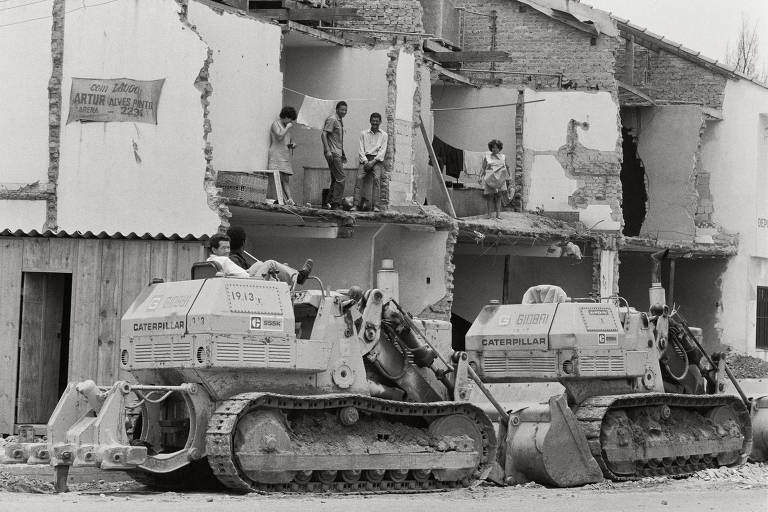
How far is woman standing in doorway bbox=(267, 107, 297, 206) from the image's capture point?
2406 cm

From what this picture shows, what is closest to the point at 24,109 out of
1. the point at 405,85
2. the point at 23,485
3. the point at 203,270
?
the point at 203,270

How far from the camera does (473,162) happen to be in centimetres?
3002

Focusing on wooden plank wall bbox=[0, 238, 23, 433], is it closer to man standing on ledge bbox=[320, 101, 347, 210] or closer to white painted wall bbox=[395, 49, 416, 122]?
man standing on ledge bbox=[320, 101, 347, 210]

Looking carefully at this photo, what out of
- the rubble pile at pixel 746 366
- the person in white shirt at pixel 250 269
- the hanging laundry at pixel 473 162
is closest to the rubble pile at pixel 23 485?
the person in white shirt at pixel 250 269

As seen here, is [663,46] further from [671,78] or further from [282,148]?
[282,148]

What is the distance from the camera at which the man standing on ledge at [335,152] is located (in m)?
24.3

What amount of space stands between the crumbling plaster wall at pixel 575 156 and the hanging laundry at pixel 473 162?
152cm

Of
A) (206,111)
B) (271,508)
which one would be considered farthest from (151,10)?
(271,508)

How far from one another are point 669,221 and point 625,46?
4.23 meters

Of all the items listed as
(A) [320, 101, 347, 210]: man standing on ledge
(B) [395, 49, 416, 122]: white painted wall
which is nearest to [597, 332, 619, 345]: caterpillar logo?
(A) [320, 101, 347, 210]: man standing on ledge

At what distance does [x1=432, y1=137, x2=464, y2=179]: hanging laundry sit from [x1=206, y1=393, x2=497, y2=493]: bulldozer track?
46.5ft

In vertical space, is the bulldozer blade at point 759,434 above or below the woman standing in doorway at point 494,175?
below

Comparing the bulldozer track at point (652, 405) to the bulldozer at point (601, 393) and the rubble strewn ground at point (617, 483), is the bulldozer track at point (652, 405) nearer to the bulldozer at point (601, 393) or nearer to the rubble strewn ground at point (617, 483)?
the bulldozer at point (601, 393)

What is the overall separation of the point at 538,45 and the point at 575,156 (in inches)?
115
